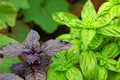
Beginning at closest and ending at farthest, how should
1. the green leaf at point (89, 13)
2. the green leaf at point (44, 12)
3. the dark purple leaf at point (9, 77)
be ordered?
the dark purple leaf at point (9, 77) → the green leaf at point (89, 13) → the green leaf at point (44, 12)

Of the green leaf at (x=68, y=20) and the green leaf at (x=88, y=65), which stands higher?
the green leaf at (x=68, y=20)

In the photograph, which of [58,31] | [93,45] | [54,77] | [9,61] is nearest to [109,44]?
[93,45]

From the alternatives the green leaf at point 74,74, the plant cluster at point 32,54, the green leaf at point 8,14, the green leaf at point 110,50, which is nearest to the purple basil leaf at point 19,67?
the plant cluster at point 32,54

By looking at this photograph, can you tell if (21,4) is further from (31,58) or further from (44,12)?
(31,58)

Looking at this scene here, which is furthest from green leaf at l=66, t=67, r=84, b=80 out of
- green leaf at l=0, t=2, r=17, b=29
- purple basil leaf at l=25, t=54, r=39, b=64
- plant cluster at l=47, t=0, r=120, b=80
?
green leaf at l=0, t=2, r=17, b=29

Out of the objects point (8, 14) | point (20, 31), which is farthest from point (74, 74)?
point (20, 31)

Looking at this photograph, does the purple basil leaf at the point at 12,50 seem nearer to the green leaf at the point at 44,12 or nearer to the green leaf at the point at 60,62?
the green leaf at the point at 60,62

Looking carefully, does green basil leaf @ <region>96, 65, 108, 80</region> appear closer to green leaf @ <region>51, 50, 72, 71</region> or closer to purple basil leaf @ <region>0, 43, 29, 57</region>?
green leaf @ <region>51, 50, 72, 71</region>
